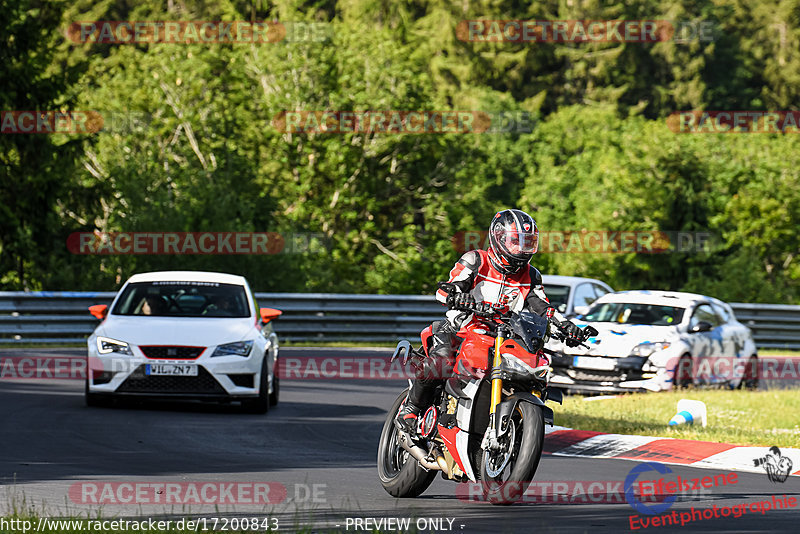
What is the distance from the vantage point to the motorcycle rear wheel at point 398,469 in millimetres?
9055

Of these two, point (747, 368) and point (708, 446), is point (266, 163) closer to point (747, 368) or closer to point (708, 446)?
point (747, 368)

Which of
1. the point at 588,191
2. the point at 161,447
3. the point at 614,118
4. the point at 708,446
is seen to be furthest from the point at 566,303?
the point at 614,118

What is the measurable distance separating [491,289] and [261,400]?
6.78 m

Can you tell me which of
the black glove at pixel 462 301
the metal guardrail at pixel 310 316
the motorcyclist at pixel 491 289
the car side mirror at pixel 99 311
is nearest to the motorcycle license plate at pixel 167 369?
the car side mirror at pixel 99 311

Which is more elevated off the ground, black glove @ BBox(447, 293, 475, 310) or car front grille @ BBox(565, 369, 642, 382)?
black glove @ BBox(447, 293, 475, 310)

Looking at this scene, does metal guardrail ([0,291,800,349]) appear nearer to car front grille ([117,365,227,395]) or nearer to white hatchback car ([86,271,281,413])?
white hatchback car ([86,271,281,413])

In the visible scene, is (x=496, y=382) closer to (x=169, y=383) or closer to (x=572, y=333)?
(x=572, y=333)

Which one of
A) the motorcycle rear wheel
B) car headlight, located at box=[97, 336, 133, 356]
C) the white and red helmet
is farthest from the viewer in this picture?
car headlight, located at box=[97, 336, 133, 356]

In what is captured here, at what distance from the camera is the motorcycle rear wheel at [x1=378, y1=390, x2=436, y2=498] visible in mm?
9055

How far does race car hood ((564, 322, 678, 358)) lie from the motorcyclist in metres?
9.88

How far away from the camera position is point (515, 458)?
8.37 metres

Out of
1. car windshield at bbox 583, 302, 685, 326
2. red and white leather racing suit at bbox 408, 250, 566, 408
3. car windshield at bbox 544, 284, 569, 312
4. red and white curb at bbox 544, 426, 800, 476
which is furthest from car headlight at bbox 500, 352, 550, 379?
car windshield at bbox 544, 284, 569, 312

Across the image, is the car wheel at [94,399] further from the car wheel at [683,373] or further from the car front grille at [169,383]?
the car wheel at [683,373]

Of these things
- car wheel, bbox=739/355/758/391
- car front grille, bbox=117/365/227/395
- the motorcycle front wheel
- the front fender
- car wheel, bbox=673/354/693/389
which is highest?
the front fender
